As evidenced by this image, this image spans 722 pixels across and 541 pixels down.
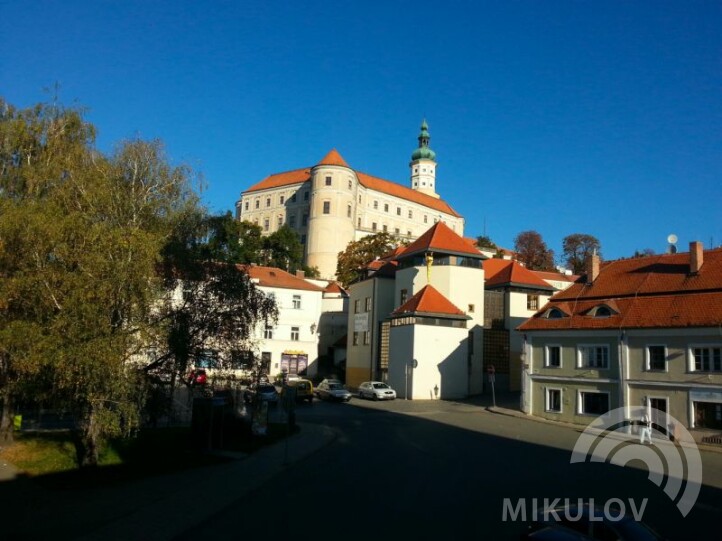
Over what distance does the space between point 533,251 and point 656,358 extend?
7354 cm

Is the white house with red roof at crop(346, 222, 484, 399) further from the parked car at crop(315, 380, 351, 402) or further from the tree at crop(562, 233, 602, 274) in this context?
the tree at crop(562, 233, 602, 274)

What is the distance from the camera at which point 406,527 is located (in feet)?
37.5

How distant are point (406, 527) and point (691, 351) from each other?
75.2 feet

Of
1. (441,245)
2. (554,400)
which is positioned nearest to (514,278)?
(441,245)

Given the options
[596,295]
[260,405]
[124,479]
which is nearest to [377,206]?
[596,295]

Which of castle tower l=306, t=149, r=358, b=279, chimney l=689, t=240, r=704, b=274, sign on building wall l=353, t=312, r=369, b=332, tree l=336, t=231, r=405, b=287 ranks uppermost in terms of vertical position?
castle tower l=306, t=149, r=358, b=279

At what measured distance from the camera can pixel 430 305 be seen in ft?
157

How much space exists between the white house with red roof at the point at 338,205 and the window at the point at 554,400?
80914 millimetres

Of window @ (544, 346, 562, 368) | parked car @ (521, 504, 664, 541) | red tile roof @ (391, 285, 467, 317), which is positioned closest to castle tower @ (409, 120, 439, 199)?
red tile roof @ (391, 285, 467, 317)

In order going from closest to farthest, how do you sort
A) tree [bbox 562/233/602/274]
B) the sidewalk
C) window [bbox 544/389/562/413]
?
the sidewalk → window [bbox 544/389/562/413] → tree [bbox 562/233/602/274]

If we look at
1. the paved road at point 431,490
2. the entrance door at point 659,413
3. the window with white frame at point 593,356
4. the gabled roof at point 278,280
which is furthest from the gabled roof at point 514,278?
the paved road at point 431,490

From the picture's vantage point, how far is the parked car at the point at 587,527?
8016mm

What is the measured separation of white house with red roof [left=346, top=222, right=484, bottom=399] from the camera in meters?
46.8

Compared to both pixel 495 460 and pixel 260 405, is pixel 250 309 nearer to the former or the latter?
pixel 260 405
